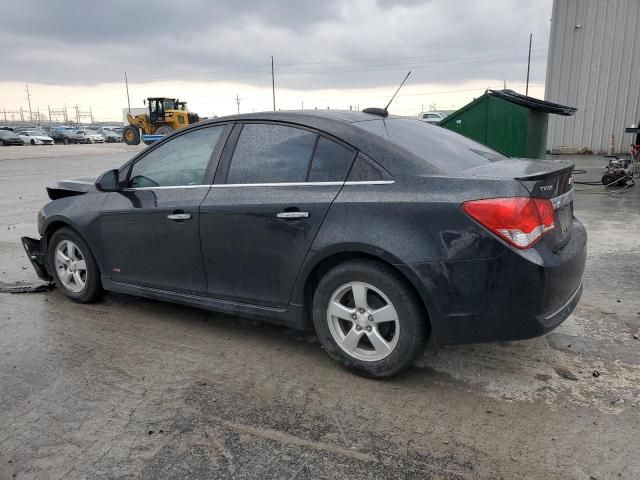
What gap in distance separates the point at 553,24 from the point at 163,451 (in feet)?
64.1

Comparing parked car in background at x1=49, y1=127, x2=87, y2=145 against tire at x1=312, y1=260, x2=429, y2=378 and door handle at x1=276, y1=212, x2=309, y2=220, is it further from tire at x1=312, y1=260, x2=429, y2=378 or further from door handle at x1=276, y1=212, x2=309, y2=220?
tire at x1=312, y1=260, x2=429, y2=378

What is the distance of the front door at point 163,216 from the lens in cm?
381

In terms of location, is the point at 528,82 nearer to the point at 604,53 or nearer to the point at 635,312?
the point at 604,53

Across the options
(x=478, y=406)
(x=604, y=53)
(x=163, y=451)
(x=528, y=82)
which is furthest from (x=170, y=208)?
(x=528, y=82)

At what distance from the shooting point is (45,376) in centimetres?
338

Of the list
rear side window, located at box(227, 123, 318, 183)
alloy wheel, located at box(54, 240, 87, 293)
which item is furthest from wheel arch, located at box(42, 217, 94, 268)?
rear side window, located at box(227, 123, 318, 183)

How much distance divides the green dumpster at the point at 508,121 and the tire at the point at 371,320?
685cm

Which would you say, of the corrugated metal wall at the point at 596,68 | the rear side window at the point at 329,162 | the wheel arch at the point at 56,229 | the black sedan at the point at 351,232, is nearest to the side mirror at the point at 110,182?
the black sedan at the point at 351,232

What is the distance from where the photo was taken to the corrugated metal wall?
674 inches

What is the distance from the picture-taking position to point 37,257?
505 cm

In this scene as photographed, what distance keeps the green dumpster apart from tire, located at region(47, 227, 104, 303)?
6843 mm

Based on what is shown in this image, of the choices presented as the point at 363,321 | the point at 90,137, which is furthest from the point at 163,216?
the point at 90,137

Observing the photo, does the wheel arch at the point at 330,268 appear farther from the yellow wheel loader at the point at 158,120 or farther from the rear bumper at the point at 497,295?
the yellow wheel loader at the point at 158,120

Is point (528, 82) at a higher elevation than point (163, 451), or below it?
higher
